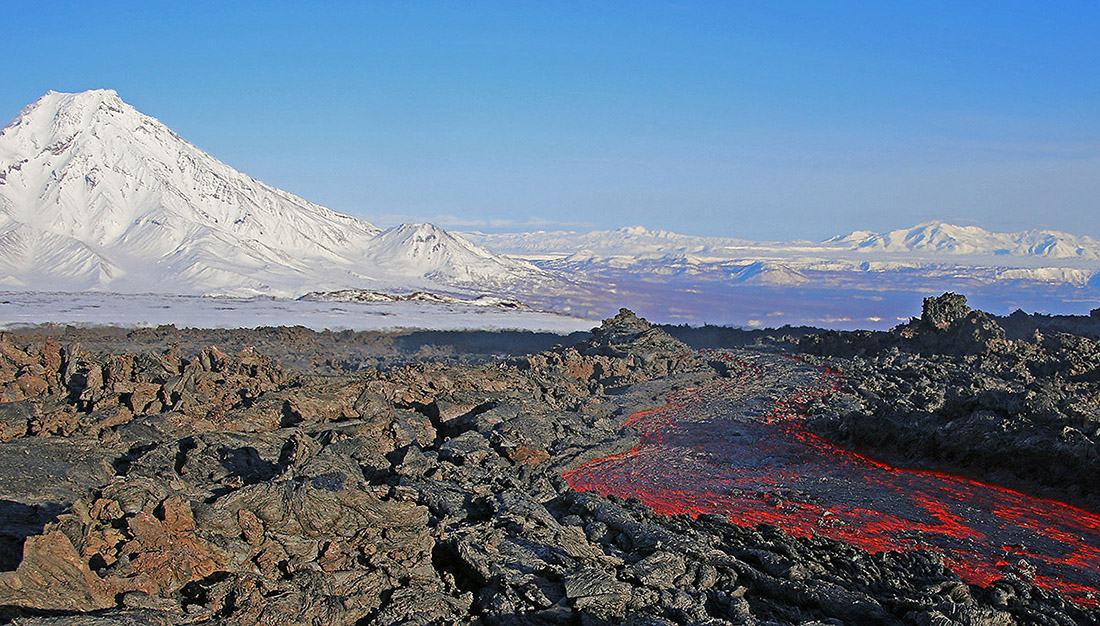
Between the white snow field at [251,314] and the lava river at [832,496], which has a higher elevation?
the white snow field at [251,314]

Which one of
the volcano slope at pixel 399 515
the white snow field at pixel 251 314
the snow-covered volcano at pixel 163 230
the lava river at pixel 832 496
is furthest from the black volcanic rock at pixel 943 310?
the snow-covered volcano at pixel 163 230

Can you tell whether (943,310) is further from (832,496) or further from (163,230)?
(163,230)

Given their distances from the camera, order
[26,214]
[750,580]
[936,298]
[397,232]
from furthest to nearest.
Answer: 1. [397,232]
2. [26,214]
3. [936,298]
4. [750,580]

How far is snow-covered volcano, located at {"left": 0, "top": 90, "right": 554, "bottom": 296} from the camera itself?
150 ft

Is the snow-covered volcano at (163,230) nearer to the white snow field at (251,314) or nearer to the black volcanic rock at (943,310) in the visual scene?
the white snow field at (251,314)

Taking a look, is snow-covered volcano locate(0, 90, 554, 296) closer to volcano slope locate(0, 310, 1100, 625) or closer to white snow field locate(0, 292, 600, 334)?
white snow field locate(0, 292, 600, 334)

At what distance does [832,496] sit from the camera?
12203mm

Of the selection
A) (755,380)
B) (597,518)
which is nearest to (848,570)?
(597,518)

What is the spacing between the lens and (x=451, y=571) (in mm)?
7852

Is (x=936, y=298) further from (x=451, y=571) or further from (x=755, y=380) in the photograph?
(x=451, y=571)

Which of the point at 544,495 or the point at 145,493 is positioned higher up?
the point at 145,493

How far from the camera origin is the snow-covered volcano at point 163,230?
150 feet

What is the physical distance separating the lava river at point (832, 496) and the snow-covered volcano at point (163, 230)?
36.7 meters

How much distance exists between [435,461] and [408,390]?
4.70m
